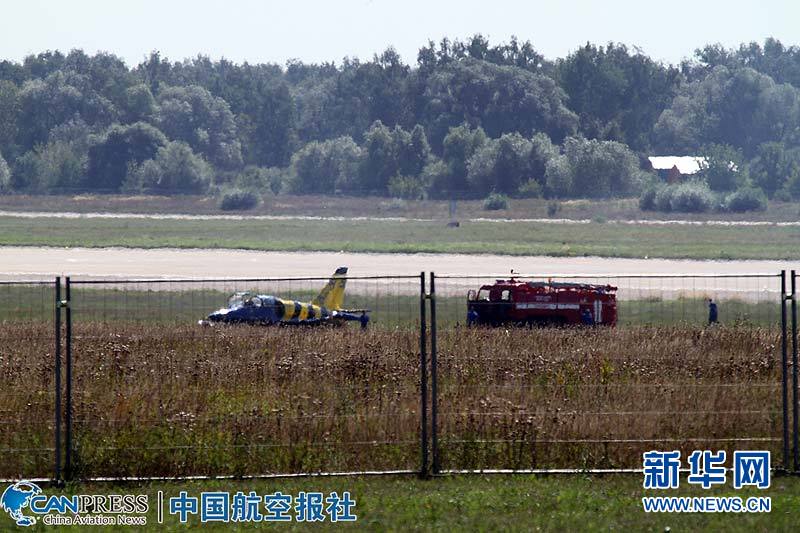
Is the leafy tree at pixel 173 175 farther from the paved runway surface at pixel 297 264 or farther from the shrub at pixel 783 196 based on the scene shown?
the shrub at pixel 783 196

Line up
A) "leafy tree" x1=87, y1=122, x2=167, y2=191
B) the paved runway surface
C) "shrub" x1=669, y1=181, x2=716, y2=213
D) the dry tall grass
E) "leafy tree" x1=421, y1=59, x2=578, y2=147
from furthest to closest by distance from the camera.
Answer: "leafy tree" x1=421, y1=59, x2=578, y2=147 → "leafy tree" x1=87, y1=122, x2=167, y2=191 → "shrub" x1=669, y1=181, x2=716, y2=213 → the paved runway surface → the dry tall grass

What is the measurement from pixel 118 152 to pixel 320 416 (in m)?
131

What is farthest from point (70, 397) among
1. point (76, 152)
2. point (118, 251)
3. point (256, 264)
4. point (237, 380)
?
point (76, 152)

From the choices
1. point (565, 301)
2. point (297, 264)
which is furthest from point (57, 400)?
point (297, 264)

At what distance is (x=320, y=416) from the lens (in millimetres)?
14164

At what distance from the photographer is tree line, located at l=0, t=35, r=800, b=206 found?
12888 centimetres

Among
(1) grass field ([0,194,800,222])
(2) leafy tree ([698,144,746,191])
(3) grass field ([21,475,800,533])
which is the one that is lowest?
(3) grass field ([21,475,800,533])

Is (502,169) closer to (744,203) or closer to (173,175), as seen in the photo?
(744,203)

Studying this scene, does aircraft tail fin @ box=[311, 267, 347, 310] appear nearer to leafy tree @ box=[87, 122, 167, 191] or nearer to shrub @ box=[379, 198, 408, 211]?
shrub @ box=[379, 198, 408, 211]

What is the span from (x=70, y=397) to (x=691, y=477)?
678cm

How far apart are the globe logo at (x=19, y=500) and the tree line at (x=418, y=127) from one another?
102 meters

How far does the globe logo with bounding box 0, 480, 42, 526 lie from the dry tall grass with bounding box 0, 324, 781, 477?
A: 2.42 ft

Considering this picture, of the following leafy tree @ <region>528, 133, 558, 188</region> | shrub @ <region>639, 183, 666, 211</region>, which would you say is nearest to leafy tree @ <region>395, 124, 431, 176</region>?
leafy tree @ <region>528, 133, 558, 188</region>
